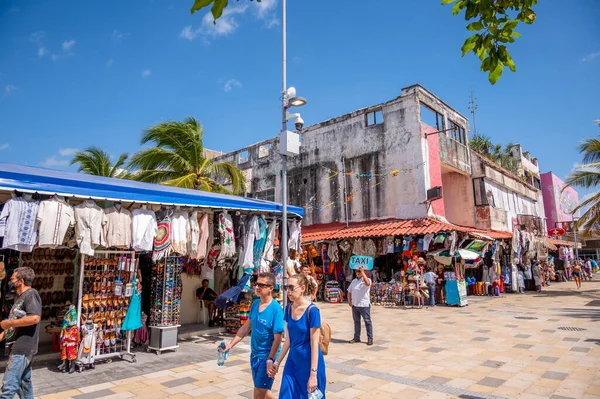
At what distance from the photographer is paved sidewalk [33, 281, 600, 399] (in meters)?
5.22

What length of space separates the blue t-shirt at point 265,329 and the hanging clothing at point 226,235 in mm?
4804

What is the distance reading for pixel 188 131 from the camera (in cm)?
1684

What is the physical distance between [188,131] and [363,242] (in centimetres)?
952

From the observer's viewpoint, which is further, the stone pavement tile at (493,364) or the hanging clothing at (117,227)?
the hanging clothing at (117,227)

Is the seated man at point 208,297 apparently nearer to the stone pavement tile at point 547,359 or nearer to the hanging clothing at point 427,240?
the stone pavement tile at point 547,359

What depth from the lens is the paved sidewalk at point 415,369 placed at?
5.22 m

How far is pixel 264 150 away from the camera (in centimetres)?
2505

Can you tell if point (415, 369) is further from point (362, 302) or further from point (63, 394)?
point (63, 394)

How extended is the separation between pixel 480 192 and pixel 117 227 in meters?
20.6

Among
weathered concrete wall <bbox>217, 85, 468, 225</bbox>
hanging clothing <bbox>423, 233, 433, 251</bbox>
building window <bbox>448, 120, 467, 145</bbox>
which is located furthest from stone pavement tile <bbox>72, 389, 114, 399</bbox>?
building window <bbox>448, 120, 467, 145</bbox>

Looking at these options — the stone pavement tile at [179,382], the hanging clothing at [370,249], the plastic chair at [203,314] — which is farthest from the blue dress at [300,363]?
the hanging clothing at [370,249]

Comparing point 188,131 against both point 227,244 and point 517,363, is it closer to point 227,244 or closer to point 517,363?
point 227,244

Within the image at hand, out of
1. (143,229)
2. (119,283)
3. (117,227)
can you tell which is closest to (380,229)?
(143,229)

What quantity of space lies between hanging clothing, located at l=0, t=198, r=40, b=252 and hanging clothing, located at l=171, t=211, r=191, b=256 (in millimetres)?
2328
